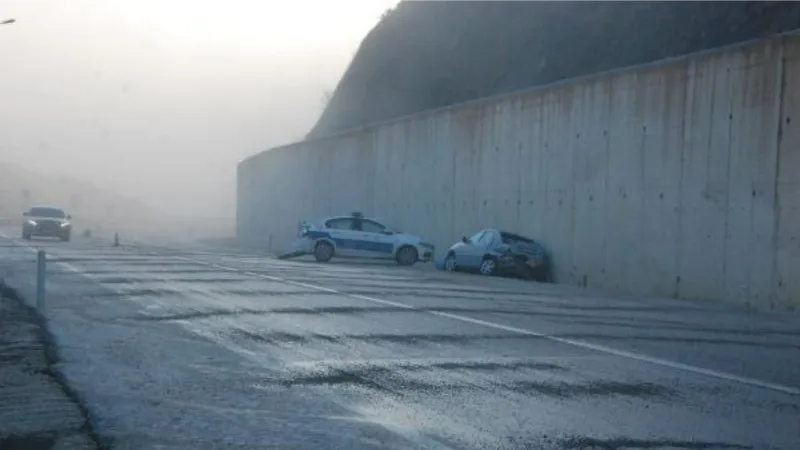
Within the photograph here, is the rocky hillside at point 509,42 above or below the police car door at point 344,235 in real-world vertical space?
above

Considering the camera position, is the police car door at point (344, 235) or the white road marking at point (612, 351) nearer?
the white road marking at point (612, 351)

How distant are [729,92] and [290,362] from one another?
575 inches

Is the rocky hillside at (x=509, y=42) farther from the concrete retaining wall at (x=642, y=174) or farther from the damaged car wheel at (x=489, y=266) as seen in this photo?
the damaged car wheel at (x=489, y=266)

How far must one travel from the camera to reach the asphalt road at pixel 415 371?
7.13 m

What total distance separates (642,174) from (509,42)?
89.7 ft

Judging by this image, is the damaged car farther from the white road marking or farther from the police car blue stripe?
the white road marking

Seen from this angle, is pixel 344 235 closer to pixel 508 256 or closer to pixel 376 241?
pixel 376 241

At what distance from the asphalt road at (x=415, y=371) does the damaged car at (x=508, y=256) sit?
32.1ft

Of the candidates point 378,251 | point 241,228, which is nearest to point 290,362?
point 378,251

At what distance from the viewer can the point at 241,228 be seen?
65938mm

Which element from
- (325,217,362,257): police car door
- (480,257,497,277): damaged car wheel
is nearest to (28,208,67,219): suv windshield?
(325,217,362,257): police car door

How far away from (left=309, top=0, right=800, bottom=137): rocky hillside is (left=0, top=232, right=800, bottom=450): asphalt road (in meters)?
20.4

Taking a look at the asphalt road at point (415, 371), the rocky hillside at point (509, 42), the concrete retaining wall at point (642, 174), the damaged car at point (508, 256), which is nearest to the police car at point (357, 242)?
the concrete retaining wall at point (642, 174)

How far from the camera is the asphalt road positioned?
713 centimetres
